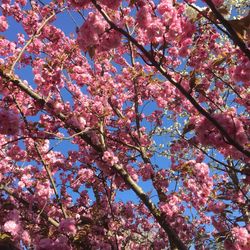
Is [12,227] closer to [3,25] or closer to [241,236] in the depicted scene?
[241,236]

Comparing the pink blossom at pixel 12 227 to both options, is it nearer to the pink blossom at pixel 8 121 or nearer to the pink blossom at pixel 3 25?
the pink blossom at pixel 8 121

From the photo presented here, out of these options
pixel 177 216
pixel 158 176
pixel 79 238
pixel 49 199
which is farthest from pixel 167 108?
pixel 79 238

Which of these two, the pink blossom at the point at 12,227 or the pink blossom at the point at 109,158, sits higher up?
the pink blossom at the point at 109,158

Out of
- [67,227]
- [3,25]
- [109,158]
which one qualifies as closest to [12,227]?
[67,227]

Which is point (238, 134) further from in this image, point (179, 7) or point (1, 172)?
point (1, 172)

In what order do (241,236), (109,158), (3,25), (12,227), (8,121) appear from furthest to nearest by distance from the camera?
(3,25) < (109,158) < (12,227) < (241,236) < (8,121)

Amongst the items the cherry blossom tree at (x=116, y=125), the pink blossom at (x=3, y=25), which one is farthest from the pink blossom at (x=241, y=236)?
the pink blossom at (x=3, y=25)

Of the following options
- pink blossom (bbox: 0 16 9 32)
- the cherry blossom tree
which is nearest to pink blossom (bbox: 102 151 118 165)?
the cherry blossom tree

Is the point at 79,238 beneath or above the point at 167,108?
beneath

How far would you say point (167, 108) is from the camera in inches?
427

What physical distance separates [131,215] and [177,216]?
2241mm

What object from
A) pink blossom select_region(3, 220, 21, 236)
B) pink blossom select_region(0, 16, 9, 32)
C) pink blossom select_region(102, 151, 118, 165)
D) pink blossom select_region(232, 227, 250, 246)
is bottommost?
pink blossom select_region(232, 227, 250, 246)

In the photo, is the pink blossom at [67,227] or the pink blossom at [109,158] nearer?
the pink blossom at [67,227]

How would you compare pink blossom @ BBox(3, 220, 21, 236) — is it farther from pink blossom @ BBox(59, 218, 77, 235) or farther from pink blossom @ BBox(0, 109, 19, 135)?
pink blossom @ BBox(0, 109, 19, 135)
